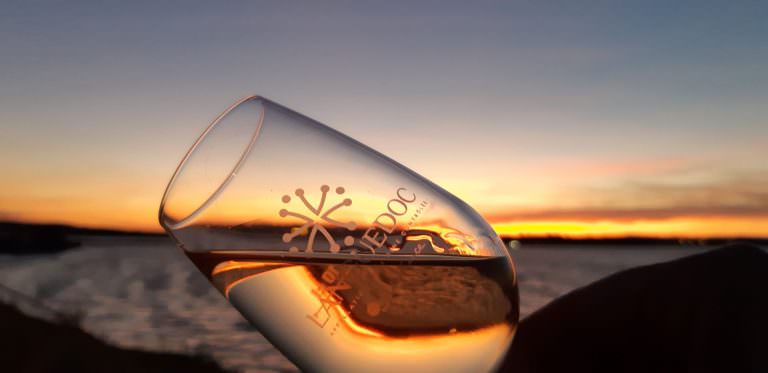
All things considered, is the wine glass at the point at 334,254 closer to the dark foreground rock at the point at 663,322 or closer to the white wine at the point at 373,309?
the white wine at the point at 373,309

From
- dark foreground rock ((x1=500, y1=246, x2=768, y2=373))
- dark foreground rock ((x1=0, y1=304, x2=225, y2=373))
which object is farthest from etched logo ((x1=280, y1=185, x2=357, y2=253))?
dark foreground rock ((x1=0, y1=304, x2=225, y2=373))

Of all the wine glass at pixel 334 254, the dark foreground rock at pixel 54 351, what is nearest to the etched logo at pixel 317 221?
the wine glass at pixel 334 254

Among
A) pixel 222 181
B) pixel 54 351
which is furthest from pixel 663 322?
pixel 54 351

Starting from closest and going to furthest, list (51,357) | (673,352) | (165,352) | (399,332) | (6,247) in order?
(399,332), (673,352), (51,357), (165,352), (6,247)

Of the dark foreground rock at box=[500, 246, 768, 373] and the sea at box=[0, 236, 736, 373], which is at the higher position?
the dark foreground rock at box=[500, 246, 768, 373]

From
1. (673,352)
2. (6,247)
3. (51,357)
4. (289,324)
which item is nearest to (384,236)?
(289,324)

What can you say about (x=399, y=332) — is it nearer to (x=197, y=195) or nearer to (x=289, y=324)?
(x=289, y=324)

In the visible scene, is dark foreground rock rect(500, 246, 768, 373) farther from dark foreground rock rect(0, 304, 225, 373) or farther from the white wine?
dark foreground rock rect(0, 304, 225, 373)
